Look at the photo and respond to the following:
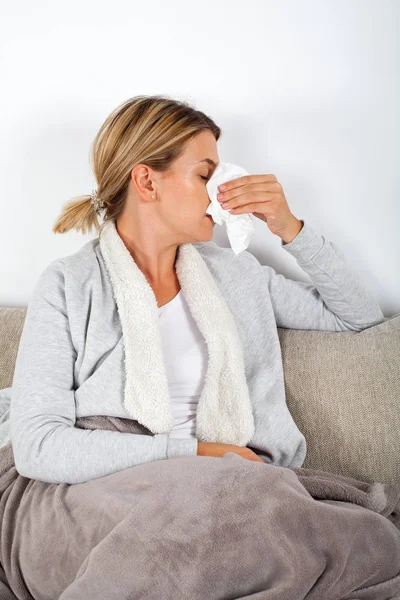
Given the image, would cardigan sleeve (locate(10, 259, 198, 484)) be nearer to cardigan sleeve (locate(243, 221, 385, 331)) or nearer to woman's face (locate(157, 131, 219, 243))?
woman's face (locate(157, 131, 219, 243))

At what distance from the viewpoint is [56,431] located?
1.44 m

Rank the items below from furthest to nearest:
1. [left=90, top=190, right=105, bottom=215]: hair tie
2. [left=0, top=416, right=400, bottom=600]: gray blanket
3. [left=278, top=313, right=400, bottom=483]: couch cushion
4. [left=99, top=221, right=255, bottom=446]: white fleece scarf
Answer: [left=90, top=190, right=105, bottom=215]: hair tie, [left=278, top=313, right=400, bottom=483]: couch cushion, [left=99, top=221, right=255, bottom=446]: white fleece scarf, [left=0, top=416, right=400, bottom=600]: gray blanket

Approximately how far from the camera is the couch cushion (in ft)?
5.43

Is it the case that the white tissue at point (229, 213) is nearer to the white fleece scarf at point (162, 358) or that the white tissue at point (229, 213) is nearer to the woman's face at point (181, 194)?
the woman's face at point (181, 194)

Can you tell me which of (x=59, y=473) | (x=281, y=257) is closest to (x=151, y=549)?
(x=59, y=473)

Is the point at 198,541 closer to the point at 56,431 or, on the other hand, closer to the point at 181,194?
the point at 56,431

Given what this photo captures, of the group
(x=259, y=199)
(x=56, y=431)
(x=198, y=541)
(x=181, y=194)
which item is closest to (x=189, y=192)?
(x=181, y=194)

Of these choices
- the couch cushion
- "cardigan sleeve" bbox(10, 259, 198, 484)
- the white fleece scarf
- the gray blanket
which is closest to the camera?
the gray blanket

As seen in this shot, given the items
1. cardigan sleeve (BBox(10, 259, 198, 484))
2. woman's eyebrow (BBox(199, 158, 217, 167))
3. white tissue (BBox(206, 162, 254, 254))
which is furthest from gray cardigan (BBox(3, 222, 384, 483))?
woman's eyebrow (BBox(199, 158, 217, 167))

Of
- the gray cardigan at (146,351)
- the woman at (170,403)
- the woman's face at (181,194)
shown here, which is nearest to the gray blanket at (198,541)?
the woman at (170,403)

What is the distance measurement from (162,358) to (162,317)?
140 mm

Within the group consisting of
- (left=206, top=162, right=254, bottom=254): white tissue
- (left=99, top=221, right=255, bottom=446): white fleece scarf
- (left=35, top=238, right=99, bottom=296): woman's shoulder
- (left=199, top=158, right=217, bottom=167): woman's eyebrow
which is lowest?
(left=99, top=221, right=255, bottom=446): white fleece scarf

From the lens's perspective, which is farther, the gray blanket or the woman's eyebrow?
the woman's eyebrow

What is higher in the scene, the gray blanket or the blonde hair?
the blonde hair
